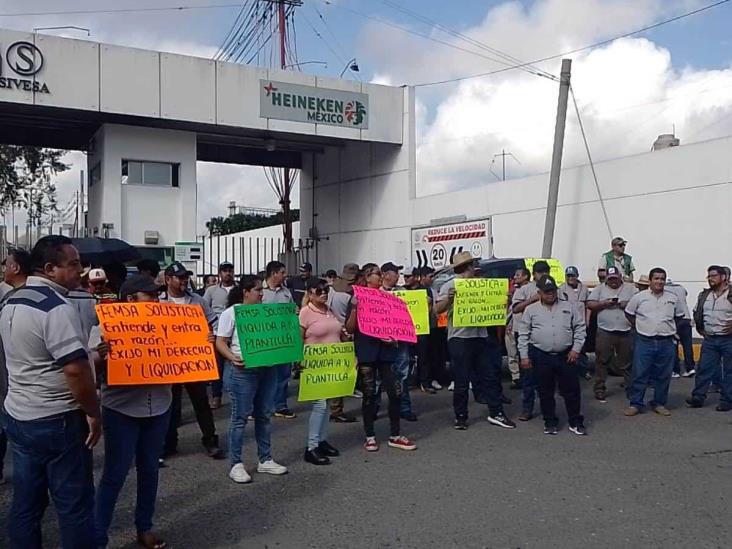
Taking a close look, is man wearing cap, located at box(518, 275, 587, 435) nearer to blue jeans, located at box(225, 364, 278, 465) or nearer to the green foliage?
blue jeans, located at box(225, 364, 278, 465)

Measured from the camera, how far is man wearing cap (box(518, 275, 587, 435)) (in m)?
8.98

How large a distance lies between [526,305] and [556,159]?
32.0ft

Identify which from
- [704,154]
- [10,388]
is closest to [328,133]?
[704,154]

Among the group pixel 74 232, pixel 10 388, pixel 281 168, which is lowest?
pixel 10 388

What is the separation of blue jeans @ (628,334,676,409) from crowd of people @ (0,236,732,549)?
2 cm

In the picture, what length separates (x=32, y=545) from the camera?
4430mm

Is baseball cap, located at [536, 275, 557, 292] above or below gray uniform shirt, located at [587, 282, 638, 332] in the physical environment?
above

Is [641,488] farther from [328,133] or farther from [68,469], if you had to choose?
[328,133]

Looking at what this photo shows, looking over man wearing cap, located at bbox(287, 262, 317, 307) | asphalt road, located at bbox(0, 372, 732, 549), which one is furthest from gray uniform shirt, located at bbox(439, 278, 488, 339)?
man wearing cap, located at bbox(287, 262, 317, 307)

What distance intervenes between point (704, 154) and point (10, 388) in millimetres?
15620

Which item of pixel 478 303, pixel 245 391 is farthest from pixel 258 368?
pixel 478 303

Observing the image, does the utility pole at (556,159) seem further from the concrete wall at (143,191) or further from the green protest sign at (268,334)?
the green protest sign at (268,334)

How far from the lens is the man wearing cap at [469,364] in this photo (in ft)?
30.2

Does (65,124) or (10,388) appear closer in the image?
(10,388)
